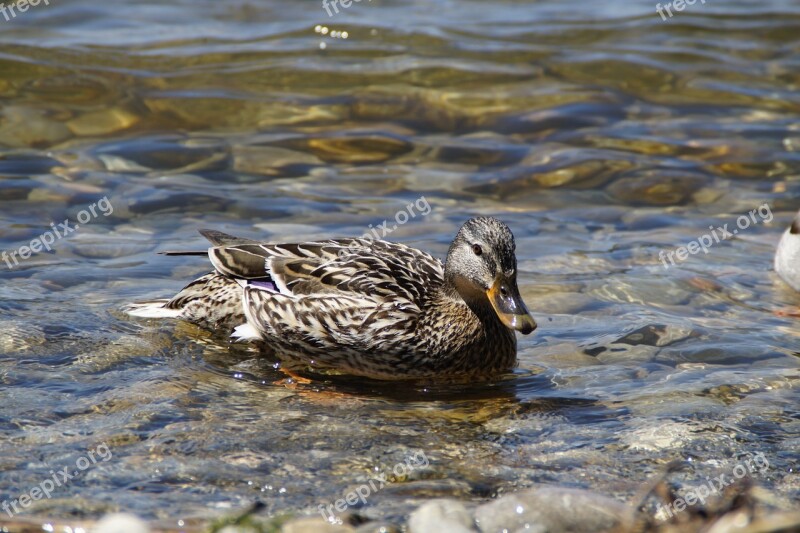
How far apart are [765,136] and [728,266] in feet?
11.5

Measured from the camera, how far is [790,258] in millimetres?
8383

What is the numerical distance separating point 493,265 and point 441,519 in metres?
2.43

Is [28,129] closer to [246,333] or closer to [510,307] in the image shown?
[246,333]

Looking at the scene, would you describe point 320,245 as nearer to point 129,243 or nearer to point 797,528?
point 129,243

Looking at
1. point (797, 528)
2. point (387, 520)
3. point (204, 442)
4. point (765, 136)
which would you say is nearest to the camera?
point (797, 528)

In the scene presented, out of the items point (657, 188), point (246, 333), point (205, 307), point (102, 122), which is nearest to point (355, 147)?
point (102, 122)

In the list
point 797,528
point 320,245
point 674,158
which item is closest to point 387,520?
point 797,528

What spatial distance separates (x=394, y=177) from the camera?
10.5 m

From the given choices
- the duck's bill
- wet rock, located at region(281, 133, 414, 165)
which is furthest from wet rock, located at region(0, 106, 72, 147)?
the duck's bill

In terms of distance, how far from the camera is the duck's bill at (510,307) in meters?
6.02

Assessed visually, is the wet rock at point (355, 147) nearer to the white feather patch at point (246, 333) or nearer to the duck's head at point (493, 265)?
the white feather patch at point (246, 333)

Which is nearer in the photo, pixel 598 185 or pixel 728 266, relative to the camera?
pixel 728 266

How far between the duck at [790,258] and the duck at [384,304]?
9.23 feet

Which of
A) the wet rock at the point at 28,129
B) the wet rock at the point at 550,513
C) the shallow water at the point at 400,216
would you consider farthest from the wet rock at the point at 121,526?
the wet rock at the point at 28,129
